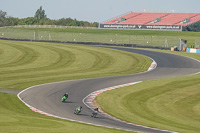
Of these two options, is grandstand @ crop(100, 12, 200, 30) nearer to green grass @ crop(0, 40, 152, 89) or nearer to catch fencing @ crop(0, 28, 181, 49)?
catch fencing @ crop(0, 28, 181, 49)

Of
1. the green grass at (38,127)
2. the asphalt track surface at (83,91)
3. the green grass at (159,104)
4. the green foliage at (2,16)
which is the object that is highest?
the green foliage at (2,16)

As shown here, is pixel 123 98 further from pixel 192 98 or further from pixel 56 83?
pixel 56 83

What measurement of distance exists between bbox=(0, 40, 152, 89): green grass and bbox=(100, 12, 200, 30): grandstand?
5810cm

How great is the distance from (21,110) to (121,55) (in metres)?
37.6

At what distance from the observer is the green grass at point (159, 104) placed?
23500mm

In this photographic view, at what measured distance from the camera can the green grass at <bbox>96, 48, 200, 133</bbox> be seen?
23500 millimetres

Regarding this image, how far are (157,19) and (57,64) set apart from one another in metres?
80.4

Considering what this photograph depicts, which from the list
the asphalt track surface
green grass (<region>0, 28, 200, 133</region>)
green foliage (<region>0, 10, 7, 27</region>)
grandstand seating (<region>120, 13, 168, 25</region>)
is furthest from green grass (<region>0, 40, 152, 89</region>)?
green foliage (<region>0, 10, 7, 27</region>)

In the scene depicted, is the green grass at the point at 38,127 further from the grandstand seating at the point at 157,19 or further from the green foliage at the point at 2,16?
the green foliage at the point at 2,16

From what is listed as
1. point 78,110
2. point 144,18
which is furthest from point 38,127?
point 144,18

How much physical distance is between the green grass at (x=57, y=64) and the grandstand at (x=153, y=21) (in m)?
58.1

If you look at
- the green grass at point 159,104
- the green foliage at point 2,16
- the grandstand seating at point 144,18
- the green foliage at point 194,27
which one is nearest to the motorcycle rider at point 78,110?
the green grass at point 159,104

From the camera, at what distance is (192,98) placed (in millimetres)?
30672

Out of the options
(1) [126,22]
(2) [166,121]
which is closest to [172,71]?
(2) [166,121]
